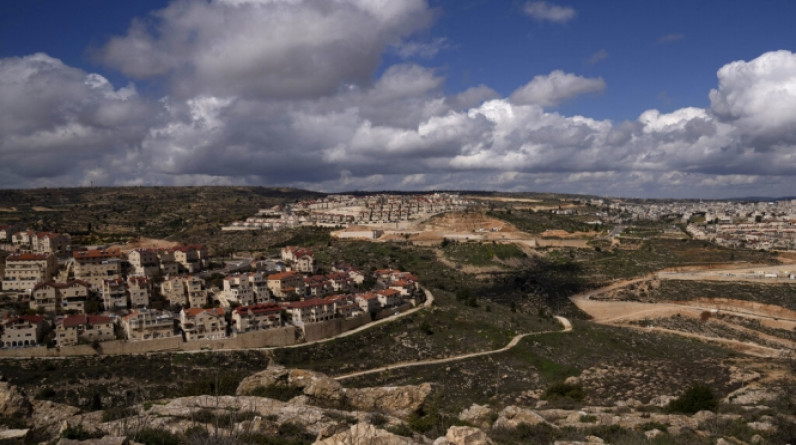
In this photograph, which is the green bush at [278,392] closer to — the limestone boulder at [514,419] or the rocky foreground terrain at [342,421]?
the rocky foreground terrain at [342,421]

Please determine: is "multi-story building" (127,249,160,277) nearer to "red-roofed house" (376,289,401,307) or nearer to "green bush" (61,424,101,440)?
"red-roofed house" (376,289,401,307)

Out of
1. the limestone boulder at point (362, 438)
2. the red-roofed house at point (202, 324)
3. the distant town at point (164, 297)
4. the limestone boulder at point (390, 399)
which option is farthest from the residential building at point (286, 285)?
the limestone boulder at point (362, 438)

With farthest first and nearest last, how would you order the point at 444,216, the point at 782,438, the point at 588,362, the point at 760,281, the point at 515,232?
the point at 444,216 → the point at 515,232 → the point at 760,281 → the point at 588,362 → the point at 782,438

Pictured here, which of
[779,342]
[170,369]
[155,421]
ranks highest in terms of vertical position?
[155,421]

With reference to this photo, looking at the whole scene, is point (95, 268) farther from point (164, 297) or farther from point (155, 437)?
point (155, 437)

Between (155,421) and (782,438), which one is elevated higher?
(155,421)

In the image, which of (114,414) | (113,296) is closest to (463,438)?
(114,414)

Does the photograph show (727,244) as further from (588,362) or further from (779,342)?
(588,362)

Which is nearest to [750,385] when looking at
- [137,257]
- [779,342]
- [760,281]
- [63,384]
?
[779,342]
